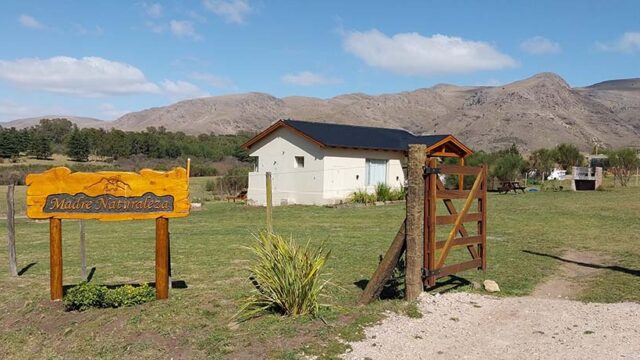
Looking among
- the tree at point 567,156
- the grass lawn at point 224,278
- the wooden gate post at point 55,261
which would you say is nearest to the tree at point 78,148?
the grass lawn at point 224,278

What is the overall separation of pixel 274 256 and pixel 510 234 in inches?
399

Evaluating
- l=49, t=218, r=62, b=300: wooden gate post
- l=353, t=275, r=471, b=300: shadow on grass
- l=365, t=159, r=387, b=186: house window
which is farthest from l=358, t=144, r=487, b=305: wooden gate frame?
l=365, t=159, r=387, b=186: house window

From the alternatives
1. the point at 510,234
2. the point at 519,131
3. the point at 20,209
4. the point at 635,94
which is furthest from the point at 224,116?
the point at 510,234

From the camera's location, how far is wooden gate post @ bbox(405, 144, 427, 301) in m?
7.46

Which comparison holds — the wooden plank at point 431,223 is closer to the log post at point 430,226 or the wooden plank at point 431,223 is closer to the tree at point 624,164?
the log post at point 430,226

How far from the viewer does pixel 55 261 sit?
26.1 feet

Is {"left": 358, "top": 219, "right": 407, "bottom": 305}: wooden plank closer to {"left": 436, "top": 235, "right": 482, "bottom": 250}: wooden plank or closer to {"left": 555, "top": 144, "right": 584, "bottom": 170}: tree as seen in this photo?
{"left": 436, "top": 235, "right": 482, "bottom": 250}: wooden plank

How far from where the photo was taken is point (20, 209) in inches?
1125

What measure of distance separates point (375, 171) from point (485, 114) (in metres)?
98.6

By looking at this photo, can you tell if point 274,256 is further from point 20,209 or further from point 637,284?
point 20,209

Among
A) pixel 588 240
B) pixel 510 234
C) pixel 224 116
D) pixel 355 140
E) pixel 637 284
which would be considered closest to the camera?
pixel 637 284

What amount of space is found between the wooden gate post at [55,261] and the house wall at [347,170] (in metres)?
18.8

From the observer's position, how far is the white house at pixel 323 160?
26.8m

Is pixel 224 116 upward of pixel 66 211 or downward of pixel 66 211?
upward
